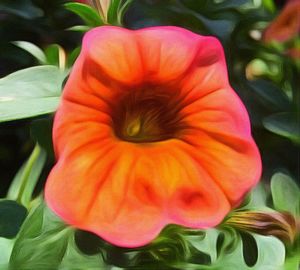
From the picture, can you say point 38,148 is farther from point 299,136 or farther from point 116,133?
point 299,136

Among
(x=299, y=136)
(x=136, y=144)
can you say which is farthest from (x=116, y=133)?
Result: (x=299, y=136)

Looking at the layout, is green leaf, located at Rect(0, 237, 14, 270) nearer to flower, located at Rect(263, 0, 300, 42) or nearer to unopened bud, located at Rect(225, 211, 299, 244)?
unopened bud, located at Rect(225, 211, 299, 244)

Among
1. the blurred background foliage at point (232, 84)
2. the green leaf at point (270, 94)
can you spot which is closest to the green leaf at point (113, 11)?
the blurred background foliage at point (232, 84)

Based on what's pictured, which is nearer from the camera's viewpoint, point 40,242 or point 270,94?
point 40,242

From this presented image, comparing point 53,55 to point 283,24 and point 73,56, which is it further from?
point 283,24

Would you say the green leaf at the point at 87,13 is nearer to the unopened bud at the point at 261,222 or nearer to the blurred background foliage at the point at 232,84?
the blurred background foliage at the point at 232,84

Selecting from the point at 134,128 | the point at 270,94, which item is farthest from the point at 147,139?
the point at 270,94
